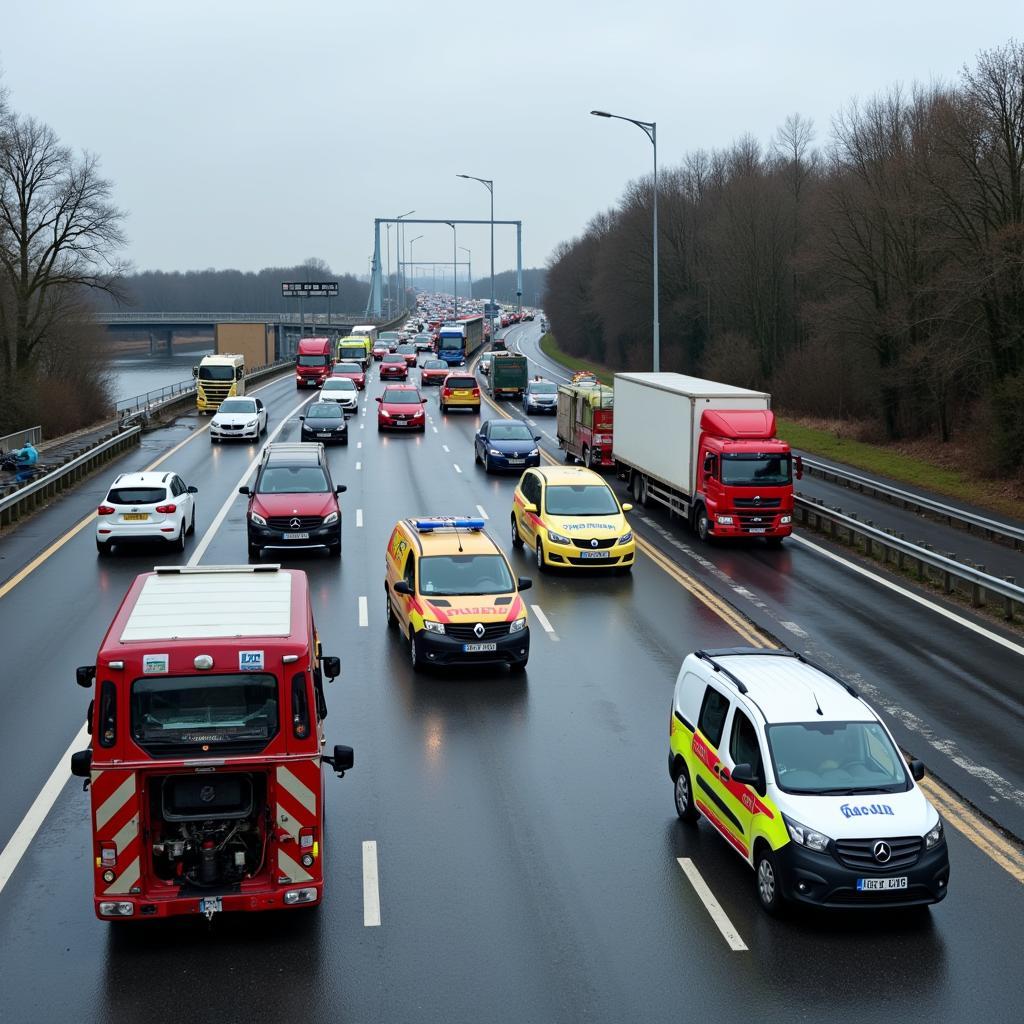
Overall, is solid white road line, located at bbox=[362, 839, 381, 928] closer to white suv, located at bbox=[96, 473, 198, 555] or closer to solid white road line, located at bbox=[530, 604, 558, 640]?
solid white road line, located at bbox=[530, 604, 558, 640]

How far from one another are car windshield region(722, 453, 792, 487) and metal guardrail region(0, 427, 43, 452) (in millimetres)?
23879

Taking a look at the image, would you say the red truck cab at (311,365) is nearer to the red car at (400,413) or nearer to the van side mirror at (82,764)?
the red car at (400,413)

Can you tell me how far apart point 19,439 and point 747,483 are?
2690 cm

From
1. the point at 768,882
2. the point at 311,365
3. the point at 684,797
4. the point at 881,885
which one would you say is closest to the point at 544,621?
the point at 684,797

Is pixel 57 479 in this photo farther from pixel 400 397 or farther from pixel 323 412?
pixel 400 397

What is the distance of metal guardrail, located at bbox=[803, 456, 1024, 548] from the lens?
2861 cm

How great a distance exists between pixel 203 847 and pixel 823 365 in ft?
172

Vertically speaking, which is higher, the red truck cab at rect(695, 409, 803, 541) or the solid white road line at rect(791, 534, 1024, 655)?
the red truck cab at rect(695, 409, 803, 541)

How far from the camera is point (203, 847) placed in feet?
33.3

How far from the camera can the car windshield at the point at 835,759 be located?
1091cm

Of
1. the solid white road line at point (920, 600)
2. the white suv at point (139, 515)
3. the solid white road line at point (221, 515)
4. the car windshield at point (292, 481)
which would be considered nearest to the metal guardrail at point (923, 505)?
the solid white road line at point (920, 600)

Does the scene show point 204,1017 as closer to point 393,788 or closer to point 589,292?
point 393,788

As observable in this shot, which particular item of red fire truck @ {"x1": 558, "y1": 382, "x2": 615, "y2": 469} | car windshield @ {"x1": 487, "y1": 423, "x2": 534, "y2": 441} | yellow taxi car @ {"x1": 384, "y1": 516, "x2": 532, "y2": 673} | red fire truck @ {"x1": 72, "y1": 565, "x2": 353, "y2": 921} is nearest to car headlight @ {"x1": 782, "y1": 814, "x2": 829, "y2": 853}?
red fire truck @ {"x1": 72, "y1": 565, "x2": 353, "y2": 921}

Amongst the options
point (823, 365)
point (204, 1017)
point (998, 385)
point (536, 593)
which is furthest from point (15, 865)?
point (823, 365)
